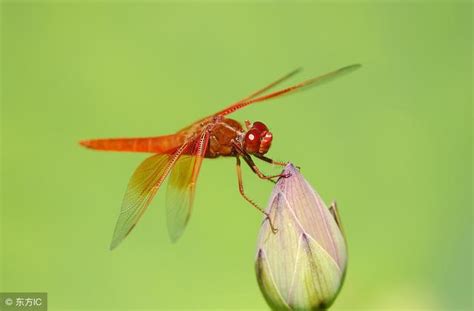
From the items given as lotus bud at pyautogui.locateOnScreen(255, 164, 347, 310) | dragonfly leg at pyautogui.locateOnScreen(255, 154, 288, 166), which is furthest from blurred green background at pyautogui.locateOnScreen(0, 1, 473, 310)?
lotus bud at pyautogui.locateOnScreen(255, 164, 347, 310)

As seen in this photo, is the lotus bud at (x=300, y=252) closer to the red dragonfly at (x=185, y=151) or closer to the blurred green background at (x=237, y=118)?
the red dragonfly at (x=185, y=151)

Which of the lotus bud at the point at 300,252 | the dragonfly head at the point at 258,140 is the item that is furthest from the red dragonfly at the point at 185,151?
the lotus bud at the point at 300,252

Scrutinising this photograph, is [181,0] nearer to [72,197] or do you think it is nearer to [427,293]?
[72,197]

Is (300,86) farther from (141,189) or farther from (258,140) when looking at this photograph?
(141,189)

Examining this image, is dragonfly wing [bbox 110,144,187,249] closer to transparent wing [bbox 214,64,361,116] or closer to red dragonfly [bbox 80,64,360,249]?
red dragonfly [bbox 80,64,360,249]

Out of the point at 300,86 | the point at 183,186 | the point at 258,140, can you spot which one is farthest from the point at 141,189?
the point at 300,86

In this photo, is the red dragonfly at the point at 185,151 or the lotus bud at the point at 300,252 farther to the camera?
the red dragonfly at the point at 185,151

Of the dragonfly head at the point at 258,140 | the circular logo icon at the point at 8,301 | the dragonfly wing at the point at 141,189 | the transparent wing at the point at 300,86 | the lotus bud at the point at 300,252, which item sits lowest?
the circular logo icon at the point at 8,301
